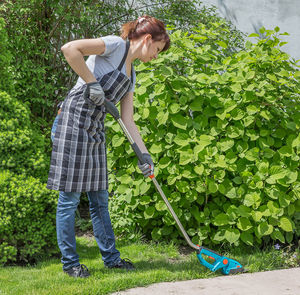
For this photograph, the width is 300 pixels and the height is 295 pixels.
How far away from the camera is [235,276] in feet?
9.58

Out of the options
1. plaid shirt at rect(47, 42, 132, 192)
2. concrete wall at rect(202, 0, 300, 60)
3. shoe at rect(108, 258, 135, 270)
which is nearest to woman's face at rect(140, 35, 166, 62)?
plaid shirt at rect(47, 42, 132, 192)

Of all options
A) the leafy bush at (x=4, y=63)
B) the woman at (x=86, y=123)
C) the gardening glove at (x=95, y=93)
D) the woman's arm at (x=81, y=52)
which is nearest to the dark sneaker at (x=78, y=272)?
the woman at (x=86, y=123)

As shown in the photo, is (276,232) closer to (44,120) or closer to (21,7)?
(44,120)

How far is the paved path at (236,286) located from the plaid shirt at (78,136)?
79 cm

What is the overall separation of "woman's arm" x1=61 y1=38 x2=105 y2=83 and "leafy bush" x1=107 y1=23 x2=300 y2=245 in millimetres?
851

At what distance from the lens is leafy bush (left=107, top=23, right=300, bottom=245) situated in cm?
329

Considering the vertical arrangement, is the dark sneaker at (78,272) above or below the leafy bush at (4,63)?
below

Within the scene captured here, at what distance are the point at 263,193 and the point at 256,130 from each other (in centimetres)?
54

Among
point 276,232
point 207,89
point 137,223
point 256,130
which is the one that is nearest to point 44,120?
point 137,223

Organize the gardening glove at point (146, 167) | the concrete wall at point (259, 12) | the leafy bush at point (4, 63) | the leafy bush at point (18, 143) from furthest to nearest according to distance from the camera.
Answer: the concrete wall at point (259, 12) → the leafy bush at point (4, 63) → the leafy bush at point (18, 143) → the gardening glove at point (146, 167)

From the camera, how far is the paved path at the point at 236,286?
2609 mm

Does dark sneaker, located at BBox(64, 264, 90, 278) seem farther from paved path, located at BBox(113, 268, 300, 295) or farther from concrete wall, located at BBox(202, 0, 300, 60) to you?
concrete wall, located at BBox(202, 0, 300, 60)

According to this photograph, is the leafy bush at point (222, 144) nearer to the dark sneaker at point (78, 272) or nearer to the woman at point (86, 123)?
the woman at point (86, 123)

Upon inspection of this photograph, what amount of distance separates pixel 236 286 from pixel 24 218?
5.30 ft
